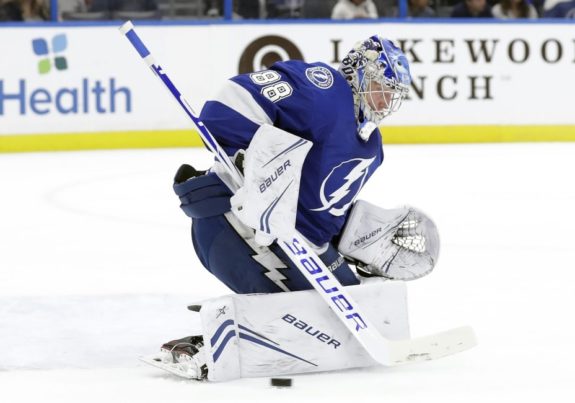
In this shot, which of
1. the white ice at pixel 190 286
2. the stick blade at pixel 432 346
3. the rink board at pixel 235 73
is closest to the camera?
the white ice at pixel 190 286

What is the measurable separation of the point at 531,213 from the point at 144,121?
3263 mm

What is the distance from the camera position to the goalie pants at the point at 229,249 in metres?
2.52

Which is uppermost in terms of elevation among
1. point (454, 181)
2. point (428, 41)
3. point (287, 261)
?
point (428, 41)

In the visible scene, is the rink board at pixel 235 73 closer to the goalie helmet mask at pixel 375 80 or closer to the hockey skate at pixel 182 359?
the goalie helmet mask at pixel 375 80

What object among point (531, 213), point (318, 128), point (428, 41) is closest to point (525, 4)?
point (428, 41)

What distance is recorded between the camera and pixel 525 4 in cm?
790

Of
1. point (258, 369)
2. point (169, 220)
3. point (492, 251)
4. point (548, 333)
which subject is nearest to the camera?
point (258, 369)

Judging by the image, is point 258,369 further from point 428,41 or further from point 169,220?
point 428,41

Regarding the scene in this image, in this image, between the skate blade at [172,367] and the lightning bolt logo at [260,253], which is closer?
the skate blade at [172,367]

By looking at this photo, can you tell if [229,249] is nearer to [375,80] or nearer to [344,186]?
[344,186]

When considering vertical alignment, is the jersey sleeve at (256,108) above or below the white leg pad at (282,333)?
above

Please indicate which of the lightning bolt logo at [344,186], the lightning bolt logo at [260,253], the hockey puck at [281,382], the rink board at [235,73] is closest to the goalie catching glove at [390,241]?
the lightning bolt logo at [344,186]

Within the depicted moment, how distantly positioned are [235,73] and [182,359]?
531 centimetres

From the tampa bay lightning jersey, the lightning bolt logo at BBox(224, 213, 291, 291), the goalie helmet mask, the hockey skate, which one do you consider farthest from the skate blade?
the goalie helmet mask
